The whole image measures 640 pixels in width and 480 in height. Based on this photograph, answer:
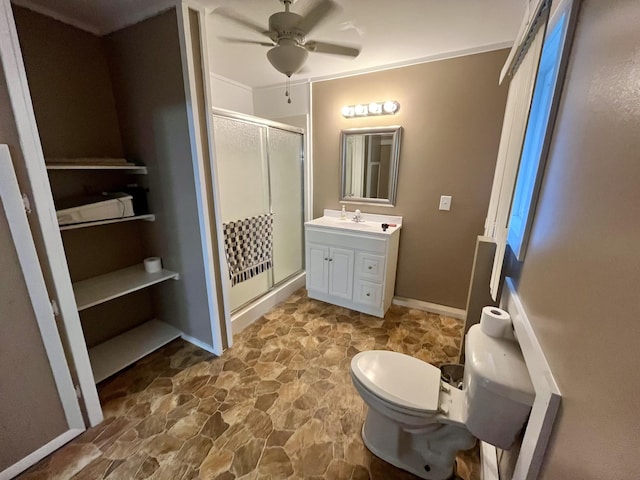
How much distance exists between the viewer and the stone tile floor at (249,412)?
1.29m

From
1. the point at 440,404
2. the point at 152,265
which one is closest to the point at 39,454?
the point at 152,265

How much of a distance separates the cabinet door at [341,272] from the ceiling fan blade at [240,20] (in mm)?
1748

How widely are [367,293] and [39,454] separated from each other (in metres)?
2.29

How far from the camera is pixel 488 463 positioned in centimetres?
128

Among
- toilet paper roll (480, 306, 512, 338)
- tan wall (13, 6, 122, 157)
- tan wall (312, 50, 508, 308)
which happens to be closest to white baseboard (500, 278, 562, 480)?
toilet paper roll (480, 306, 512, 338)

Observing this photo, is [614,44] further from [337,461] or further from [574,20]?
[337,461]

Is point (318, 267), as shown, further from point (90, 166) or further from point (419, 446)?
point (90, 166)

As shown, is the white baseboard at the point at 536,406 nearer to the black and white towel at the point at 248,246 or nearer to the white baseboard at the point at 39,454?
the black and white towel at the point at 248,246

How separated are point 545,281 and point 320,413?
4.48 ft

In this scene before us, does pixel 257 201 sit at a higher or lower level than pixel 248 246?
higher

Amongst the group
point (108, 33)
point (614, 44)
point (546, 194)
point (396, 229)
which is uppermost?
point (108, 33)

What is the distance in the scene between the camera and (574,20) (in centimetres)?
86

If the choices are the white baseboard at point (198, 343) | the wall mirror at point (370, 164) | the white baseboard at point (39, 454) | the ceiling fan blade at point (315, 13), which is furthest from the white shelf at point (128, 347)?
the ceiling fan blade at point (315, 13)

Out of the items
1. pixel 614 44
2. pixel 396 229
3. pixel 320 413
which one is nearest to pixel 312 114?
pixel 396 229
